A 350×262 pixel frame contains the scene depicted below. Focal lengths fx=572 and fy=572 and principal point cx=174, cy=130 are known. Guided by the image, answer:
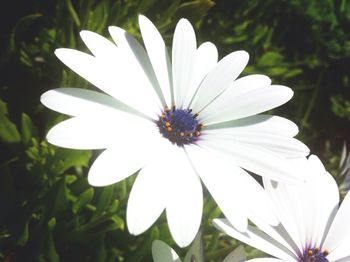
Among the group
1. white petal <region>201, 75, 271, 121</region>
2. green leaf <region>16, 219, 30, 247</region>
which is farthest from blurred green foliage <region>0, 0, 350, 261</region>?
white petal <region>201, 75, 271, 121</region>

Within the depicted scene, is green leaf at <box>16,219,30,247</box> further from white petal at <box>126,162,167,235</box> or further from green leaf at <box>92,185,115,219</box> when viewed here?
white petal at <box>126,162,167,235</box>

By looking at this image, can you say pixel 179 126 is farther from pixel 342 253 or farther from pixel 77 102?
pixel 342 253

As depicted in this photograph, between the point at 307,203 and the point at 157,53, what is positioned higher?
the point at 157,53

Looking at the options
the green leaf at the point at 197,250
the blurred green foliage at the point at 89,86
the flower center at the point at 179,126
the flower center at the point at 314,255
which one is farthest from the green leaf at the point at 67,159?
the flower center at the point at 314,255

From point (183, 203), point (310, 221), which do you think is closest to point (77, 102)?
point (183, 203)

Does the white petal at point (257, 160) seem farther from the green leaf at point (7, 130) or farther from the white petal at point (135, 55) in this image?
the green leaf at point (7, 130)

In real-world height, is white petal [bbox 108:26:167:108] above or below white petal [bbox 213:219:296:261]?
above

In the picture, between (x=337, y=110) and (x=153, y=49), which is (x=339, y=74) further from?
(x=153, y=49)
